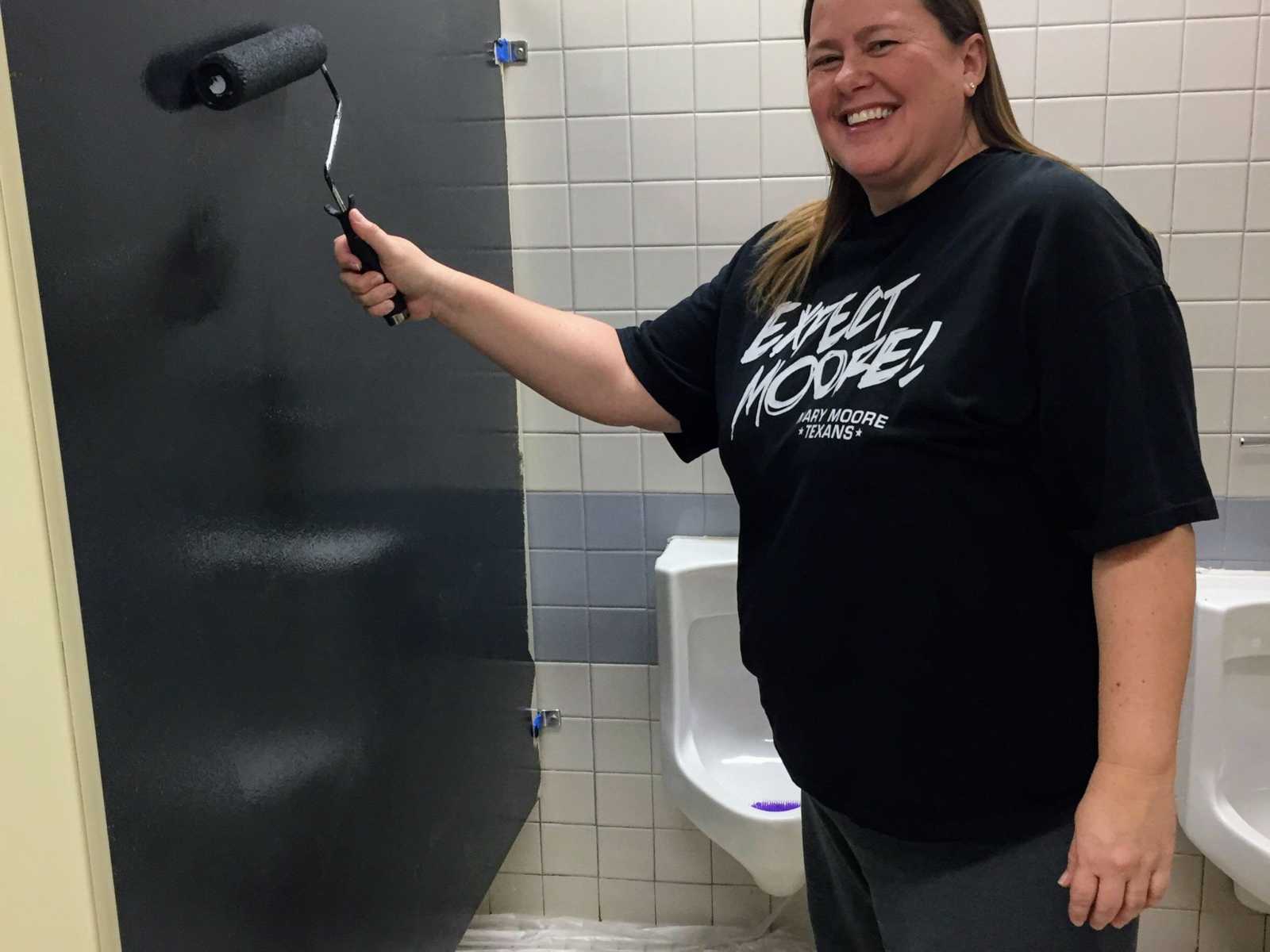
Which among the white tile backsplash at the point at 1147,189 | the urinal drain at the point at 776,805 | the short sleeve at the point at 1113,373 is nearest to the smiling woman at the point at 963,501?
the short sleeve at the point at 1113,373

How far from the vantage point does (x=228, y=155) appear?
3.03 ft

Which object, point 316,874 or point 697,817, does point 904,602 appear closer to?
point 316,874

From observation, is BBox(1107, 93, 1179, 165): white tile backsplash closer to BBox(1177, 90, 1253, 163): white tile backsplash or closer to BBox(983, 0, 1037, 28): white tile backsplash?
BBox(1177, 90, 1253, 163): white tile backsplash

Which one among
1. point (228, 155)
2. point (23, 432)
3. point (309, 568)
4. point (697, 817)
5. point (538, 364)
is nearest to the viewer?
point (23, 432)

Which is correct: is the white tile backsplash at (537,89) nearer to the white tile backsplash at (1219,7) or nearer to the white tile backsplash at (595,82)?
the white tile backsplash at (595,82)

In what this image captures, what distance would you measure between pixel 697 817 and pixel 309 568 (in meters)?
0.84

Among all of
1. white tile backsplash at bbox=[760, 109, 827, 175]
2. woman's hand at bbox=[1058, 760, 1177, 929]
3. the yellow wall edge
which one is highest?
white tile backsplash at bbox=[760, 109, 827, 175]

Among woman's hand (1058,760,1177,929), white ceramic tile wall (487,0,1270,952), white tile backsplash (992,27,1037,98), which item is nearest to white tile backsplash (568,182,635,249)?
white ceramic tile wall (487,0,1270,952)

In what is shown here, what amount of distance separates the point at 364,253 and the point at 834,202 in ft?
1.51

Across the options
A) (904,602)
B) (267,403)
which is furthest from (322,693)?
(904,602)

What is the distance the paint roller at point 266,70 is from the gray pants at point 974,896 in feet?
2.48

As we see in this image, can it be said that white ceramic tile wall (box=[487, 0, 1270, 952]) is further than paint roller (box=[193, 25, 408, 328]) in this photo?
Yes

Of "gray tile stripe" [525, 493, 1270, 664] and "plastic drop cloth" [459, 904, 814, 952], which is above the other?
"gray tile stripe" [525, 493, 1270, 664]

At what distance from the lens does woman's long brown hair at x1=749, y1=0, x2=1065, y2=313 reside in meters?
0.99
